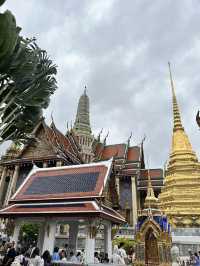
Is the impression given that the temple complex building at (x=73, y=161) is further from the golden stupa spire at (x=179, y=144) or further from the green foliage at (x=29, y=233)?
the green foliage at (x=29, y=233)

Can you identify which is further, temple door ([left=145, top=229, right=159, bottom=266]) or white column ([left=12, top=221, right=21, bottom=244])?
white column ([left=12, top=221, right=21, bottom=244])

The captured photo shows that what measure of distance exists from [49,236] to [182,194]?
1304 centimetres

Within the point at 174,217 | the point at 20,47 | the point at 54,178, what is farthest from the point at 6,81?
the point at 174,217

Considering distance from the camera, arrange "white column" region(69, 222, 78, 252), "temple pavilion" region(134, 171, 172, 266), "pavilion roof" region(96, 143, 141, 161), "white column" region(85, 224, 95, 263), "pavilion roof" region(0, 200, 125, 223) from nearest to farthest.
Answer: "white column" region(85, 224, 95, 263) < "temple pavilion" region(134, 171, 172, 266) < "pavilion roof" region(0, 200, 125, 223) < "white column" region(69, 222, 78, 252) < "pavilion roof" region(96, 143, 141, 161)

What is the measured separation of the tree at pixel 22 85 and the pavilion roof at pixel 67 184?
4.76 m

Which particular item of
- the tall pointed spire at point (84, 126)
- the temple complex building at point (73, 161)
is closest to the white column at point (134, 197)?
the temple complex building at point (73, 161)

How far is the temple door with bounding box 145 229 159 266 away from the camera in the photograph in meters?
9.73

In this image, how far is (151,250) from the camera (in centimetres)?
999

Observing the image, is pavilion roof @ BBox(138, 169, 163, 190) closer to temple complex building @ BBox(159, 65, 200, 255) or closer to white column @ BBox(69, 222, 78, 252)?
temple complex building @ BBox(159, 65, 200, 255)

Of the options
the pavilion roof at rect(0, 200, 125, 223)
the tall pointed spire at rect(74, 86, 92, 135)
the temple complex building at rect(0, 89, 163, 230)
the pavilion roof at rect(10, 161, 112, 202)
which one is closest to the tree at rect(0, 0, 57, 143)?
the pavilion roof at rect(0, 200, 125, 223)

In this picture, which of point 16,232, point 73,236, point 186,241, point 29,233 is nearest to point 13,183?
point 29,233

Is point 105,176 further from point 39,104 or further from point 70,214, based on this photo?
point 39,104

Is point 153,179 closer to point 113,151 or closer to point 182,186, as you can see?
point 113,151

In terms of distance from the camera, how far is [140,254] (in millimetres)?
9891
